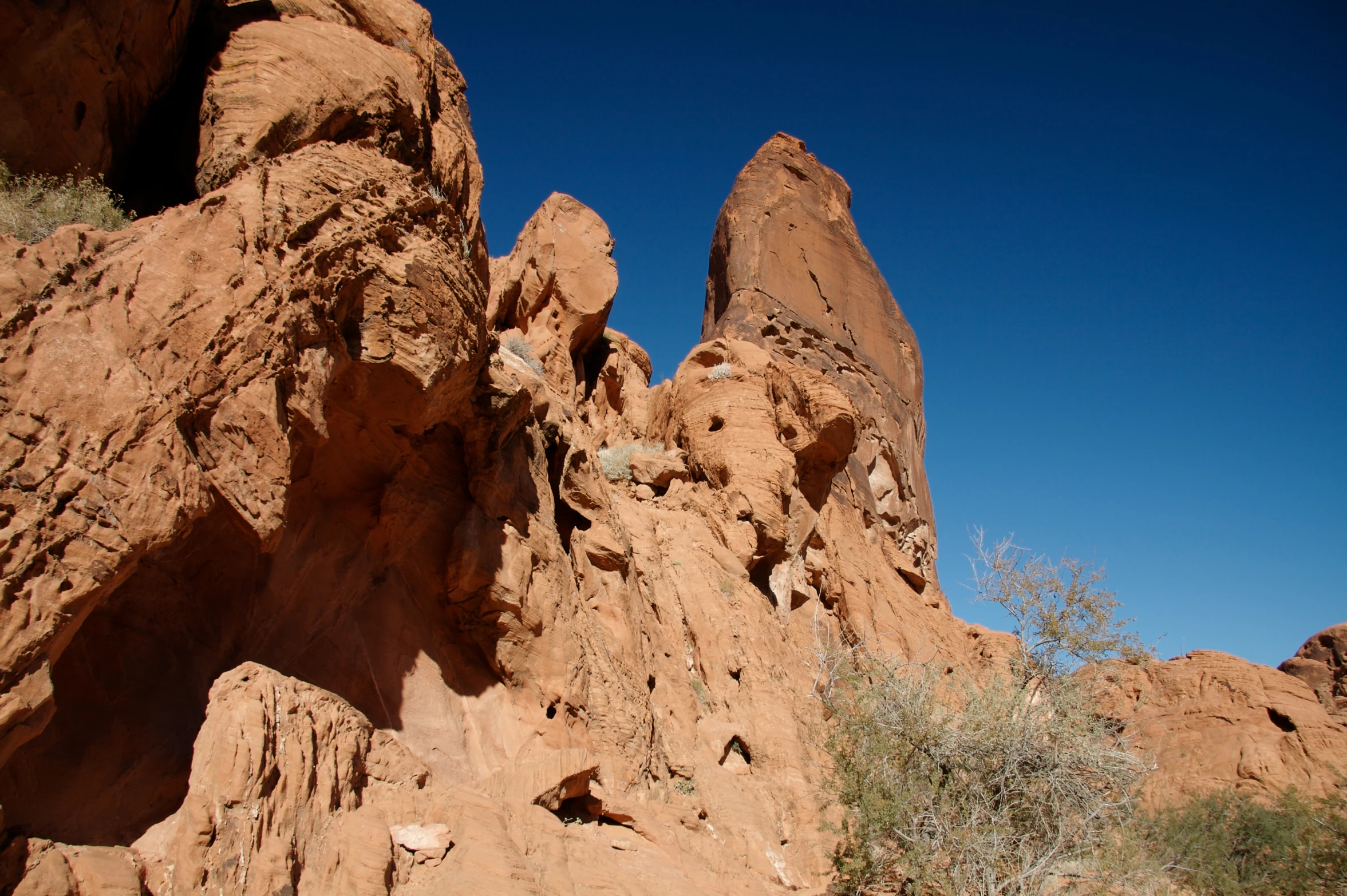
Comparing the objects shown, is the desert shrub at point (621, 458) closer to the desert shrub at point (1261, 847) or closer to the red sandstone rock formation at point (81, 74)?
the red sandstone rock formation at point (81, 74)

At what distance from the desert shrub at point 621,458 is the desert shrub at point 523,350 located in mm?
2226

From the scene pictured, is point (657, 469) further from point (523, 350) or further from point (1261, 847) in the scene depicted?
point (1261, 847)

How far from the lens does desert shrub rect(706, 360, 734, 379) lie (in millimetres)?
17688

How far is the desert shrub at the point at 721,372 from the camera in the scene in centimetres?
1769

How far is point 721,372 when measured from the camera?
58.4ft

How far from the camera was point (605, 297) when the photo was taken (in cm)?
1853

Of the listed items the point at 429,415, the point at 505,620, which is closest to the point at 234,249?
the point at 429,415

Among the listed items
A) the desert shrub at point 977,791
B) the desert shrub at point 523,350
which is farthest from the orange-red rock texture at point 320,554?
the desert shrub at point 977,791

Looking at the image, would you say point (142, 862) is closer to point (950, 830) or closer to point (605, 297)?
point (950, 830)

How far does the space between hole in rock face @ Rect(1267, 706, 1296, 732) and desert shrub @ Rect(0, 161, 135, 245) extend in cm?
2647

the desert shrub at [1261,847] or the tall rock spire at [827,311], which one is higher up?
the tall rock spire at [827,311]

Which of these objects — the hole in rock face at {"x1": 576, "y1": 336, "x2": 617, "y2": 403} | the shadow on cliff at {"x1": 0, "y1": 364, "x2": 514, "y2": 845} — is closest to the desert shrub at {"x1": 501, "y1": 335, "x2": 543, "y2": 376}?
the hole in rock face at {"x1": 576, "y1": 336, "x2": 617, "y2": 403}

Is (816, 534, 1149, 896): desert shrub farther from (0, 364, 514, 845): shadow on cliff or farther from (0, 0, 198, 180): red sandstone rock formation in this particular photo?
(0, 0, 198, 180): red sandstone rock formation

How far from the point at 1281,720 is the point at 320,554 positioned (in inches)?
962
